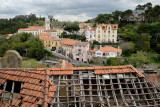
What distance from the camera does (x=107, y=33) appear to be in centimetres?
4844

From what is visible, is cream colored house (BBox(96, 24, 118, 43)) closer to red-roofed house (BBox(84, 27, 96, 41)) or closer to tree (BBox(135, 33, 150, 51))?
red-roofed house (BBox(84, 27, 96, 41))

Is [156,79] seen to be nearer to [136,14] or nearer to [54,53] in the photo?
[54,53]

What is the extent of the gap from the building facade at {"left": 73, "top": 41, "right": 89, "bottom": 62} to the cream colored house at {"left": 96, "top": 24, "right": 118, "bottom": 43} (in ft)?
32.1

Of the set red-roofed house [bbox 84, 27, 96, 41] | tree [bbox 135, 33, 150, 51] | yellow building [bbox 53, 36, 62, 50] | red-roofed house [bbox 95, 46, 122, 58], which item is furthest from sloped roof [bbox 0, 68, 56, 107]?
red-roofed house [bbox 84, 27, 96, 41]

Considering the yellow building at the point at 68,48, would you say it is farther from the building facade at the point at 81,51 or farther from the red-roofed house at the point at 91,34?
the red-roofed house at the point at 91,34

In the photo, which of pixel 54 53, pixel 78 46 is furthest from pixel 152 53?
pixel 54 53

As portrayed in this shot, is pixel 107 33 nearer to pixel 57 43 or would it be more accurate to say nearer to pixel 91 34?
pixel 91 34

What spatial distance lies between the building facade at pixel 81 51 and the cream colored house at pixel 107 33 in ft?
32.1

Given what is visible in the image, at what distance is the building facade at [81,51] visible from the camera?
4103cm

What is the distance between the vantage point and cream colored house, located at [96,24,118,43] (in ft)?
157

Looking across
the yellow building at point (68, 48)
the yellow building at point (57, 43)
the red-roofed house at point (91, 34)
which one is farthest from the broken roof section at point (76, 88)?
the red-roofed house at point (91, 34)

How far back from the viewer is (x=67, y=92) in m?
5.43

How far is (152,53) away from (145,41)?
13.7 feet

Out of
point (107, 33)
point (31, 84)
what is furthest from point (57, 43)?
point (31, 84)
